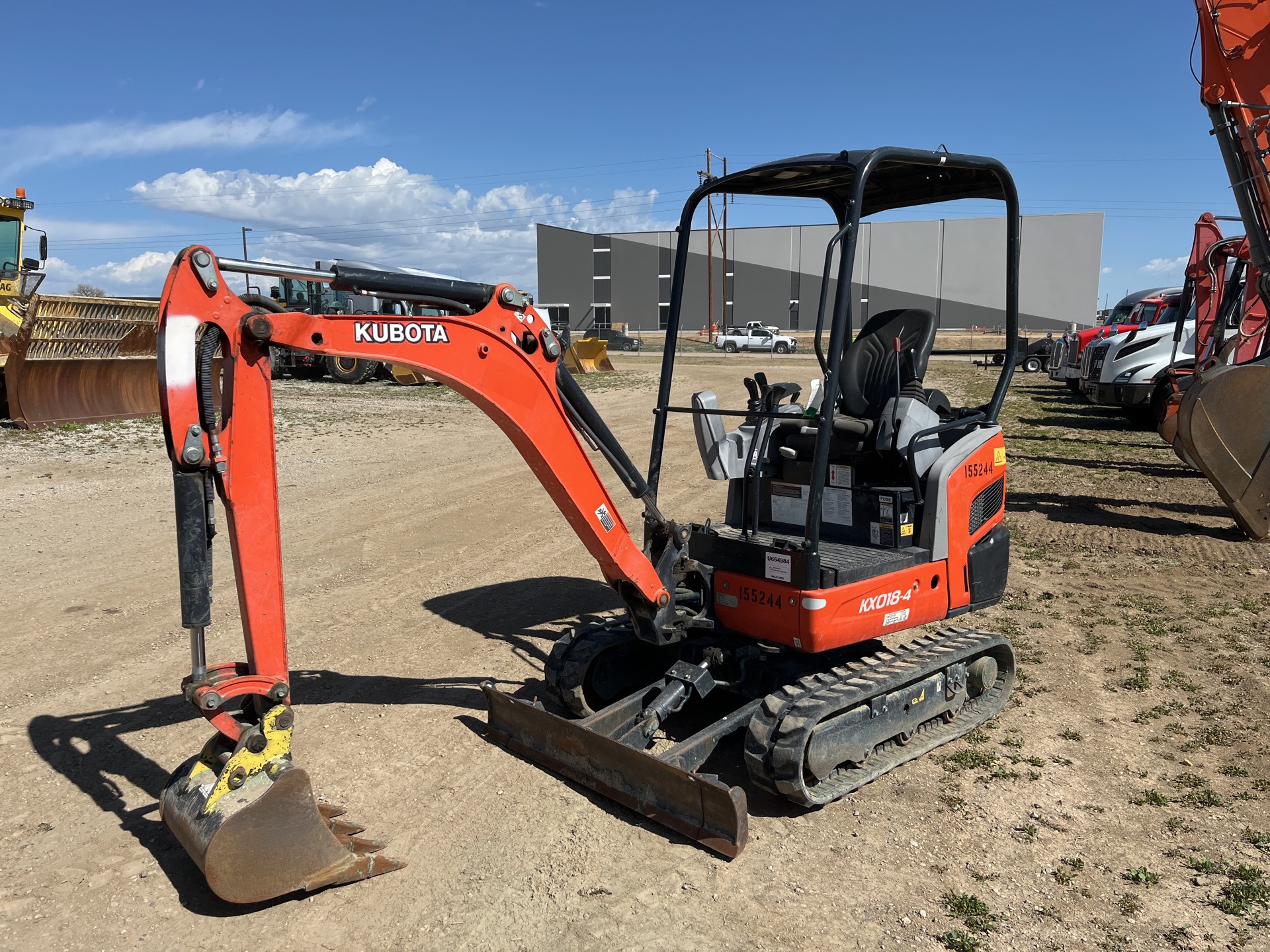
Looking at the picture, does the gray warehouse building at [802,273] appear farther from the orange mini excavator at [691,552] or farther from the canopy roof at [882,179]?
the orange mini excavator at [691,552]

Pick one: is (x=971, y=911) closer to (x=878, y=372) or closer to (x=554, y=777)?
(x=554, y=777)

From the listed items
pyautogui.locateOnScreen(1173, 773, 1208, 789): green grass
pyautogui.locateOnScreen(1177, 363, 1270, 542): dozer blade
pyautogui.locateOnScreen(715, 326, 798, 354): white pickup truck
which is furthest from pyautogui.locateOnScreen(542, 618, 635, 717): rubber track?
pyautogui.locateOnScreen(715, 326, 798, 354): white pickup truck

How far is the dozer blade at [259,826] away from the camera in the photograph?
3.45 metres

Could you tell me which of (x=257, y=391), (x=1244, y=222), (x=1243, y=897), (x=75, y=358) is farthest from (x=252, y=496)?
(x=75, y=358)

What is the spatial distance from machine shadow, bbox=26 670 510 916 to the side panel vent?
2931 mm

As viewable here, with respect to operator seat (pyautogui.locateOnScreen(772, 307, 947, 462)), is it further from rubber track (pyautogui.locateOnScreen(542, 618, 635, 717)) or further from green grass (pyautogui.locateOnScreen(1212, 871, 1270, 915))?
green grass (pyautogui.locateOnScreen(1212, 871, 1270, 915))

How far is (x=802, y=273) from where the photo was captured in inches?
2231

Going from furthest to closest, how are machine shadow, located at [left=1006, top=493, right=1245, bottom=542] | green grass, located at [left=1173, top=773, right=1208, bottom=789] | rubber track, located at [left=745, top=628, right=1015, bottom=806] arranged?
machine shadow, located at [left=1006, top=493, right=1245, bottom=542]
green grass, located at [left=1173, top=773, right=1208, bottom=789]
rubber track, located at [left=745, top=628, right=1015, bottom=806]

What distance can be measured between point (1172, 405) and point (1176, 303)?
24.6 feet

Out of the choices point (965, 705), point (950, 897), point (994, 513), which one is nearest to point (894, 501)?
point (994, 513)

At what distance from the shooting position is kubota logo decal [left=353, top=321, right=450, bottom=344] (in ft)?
12.2

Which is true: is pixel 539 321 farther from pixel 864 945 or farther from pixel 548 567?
pixel 548 567

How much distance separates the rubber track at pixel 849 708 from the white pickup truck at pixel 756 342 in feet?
135

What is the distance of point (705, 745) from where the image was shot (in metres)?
4.33
